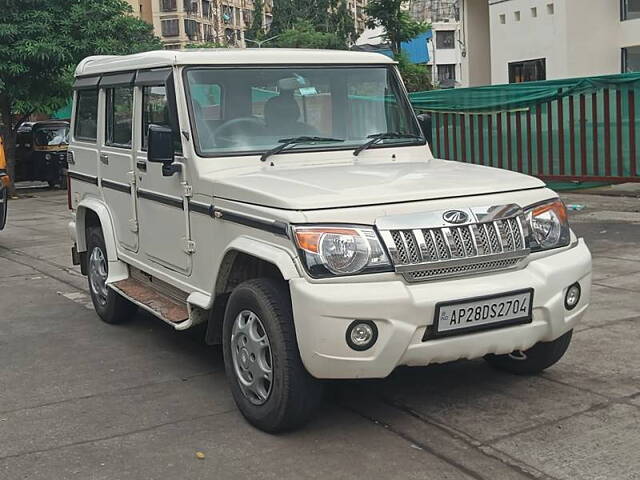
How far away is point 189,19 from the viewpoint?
87.4 m

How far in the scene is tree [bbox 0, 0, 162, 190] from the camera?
2030cm

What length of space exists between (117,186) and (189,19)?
83.9m

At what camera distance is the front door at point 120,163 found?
21.4 ft

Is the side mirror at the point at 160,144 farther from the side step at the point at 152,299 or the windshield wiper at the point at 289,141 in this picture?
the side step at the point at 152,299

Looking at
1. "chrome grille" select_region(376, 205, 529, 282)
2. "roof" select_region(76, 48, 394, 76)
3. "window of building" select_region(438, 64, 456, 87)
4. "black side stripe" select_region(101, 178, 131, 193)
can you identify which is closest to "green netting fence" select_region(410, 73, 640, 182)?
"roof" select_region(76, 48, 394, 76)

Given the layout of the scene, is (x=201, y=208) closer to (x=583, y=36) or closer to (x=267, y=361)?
(x=267, y=361)

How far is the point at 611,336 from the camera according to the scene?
246 inches

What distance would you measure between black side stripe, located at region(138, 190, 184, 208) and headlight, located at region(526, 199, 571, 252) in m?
2.13

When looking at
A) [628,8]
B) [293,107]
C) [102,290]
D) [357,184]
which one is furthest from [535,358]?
[628,8]

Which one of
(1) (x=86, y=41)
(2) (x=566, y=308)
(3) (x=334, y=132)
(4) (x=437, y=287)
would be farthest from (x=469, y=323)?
(1) (x=86, y=41)

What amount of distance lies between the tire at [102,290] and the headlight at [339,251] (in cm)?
323

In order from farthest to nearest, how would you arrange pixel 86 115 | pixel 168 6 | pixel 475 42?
pixel 168 6, pixel 475 42, pixel 86 115

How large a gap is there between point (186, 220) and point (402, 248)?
1696mm

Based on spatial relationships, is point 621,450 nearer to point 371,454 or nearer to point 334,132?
Result: point 371,454
